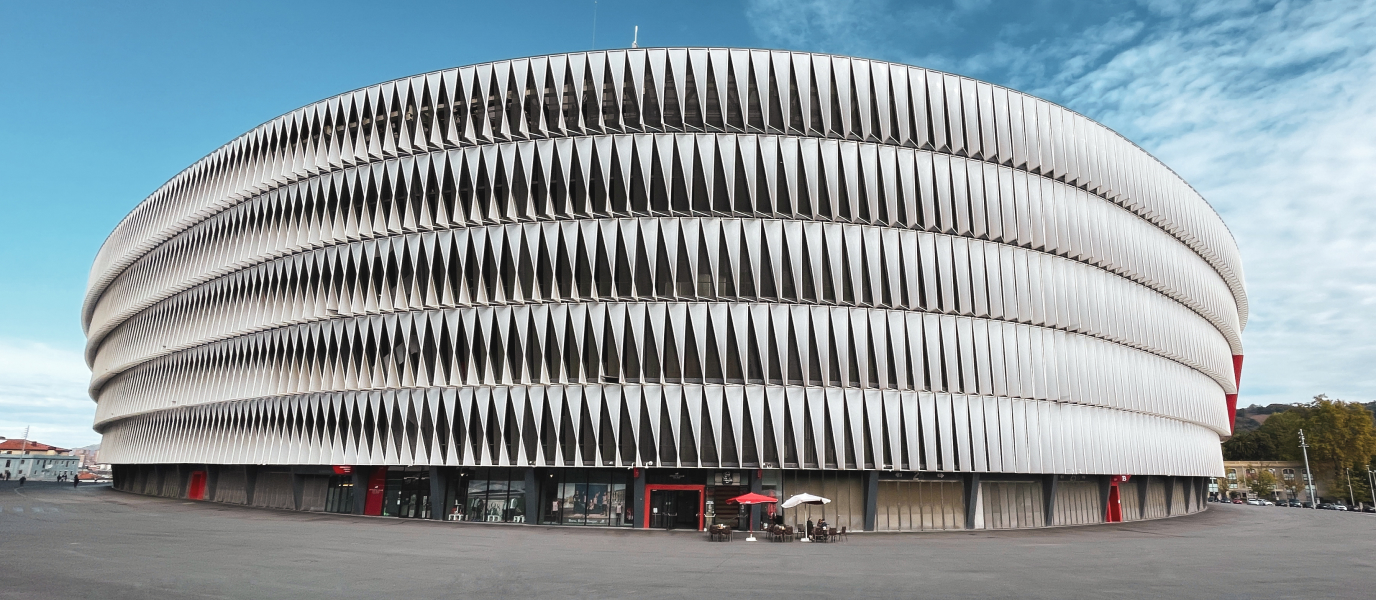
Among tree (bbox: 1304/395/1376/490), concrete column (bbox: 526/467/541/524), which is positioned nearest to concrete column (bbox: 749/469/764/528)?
concrete column (bbox: 526/467/541/524)

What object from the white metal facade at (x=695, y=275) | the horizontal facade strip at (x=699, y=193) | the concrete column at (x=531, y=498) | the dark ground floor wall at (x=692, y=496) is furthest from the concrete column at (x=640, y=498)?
the horizontal facade strip at (x=699, y=193)

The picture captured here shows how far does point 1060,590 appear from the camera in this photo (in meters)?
18.2

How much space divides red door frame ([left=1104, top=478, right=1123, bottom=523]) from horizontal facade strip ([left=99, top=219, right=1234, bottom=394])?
875 centimetres

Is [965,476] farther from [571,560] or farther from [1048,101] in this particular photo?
[571,560]

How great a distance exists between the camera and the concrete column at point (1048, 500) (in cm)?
4497

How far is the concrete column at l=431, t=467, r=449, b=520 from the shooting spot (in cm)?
4238

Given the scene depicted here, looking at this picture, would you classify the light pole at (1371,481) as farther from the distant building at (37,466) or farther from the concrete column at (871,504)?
the distant building at (37,466)

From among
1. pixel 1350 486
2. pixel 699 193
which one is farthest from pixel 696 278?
pixel 1350 486

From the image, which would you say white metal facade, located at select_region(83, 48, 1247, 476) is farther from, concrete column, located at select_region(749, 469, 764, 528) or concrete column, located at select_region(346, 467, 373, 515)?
concrete column, located at select_region(346, 467, 373, 515)

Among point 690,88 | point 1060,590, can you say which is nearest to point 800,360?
point 690,88

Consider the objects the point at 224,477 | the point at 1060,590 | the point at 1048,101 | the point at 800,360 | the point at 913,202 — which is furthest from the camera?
the point at 224,477

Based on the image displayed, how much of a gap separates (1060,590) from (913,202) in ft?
86.8

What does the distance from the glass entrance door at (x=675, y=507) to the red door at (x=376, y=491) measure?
1587 cm

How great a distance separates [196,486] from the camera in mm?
60344
